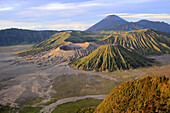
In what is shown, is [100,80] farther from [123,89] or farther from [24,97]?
[123,89]

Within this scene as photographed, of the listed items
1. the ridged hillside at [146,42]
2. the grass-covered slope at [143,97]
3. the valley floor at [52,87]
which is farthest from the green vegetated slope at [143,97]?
the ridged hillside at [146,42]

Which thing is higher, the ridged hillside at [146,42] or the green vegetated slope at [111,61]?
the ridged hillside at [146,42]

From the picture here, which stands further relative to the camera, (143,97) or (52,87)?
(52,87)

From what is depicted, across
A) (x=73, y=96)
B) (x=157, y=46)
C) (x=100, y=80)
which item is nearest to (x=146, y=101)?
(x=73, y=96)

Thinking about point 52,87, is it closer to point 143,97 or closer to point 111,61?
point 111,61

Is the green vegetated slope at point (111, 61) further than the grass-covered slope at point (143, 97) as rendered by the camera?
Yes

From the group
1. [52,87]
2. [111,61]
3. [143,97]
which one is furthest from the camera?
[111,61]

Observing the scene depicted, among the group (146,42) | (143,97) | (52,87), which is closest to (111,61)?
(52,87)

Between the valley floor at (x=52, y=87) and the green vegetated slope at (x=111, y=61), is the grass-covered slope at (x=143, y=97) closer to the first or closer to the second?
the valley floor at (x=52, y=87)
